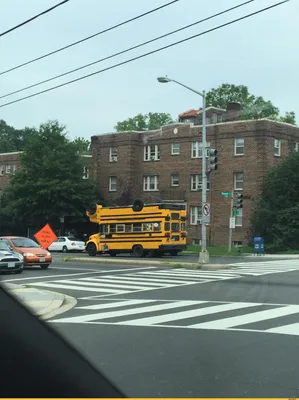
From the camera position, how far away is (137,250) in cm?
2983

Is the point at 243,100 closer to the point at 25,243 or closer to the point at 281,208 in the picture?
the point at 281,208

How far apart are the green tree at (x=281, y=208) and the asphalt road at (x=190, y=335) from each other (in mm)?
21566

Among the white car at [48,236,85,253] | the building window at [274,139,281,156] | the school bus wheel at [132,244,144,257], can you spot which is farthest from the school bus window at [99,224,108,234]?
the building window at [274,139,281,156]

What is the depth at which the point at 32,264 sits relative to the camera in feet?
65.5

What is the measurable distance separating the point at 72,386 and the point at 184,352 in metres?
4.56

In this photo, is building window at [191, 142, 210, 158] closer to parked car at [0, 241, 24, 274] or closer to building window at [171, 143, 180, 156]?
building window at [171, 143, 180, 156]

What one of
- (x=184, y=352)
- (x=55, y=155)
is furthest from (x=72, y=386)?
(x=55, y=155)

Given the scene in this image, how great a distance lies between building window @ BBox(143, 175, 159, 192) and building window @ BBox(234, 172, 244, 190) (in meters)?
7.58

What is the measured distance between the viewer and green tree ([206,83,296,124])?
56094 mm

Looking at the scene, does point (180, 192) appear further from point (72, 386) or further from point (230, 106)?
point (72, 386)

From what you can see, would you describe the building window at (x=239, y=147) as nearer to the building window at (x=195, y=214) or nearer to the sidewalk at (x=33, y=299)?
the building window at (x=195, y=214)

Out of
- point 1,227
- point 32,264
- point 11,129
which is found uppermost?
point 11,129

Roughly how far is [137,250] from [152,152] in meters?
18.3

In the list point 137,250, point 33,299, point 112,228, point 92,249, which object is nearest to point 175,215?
point 137,250
